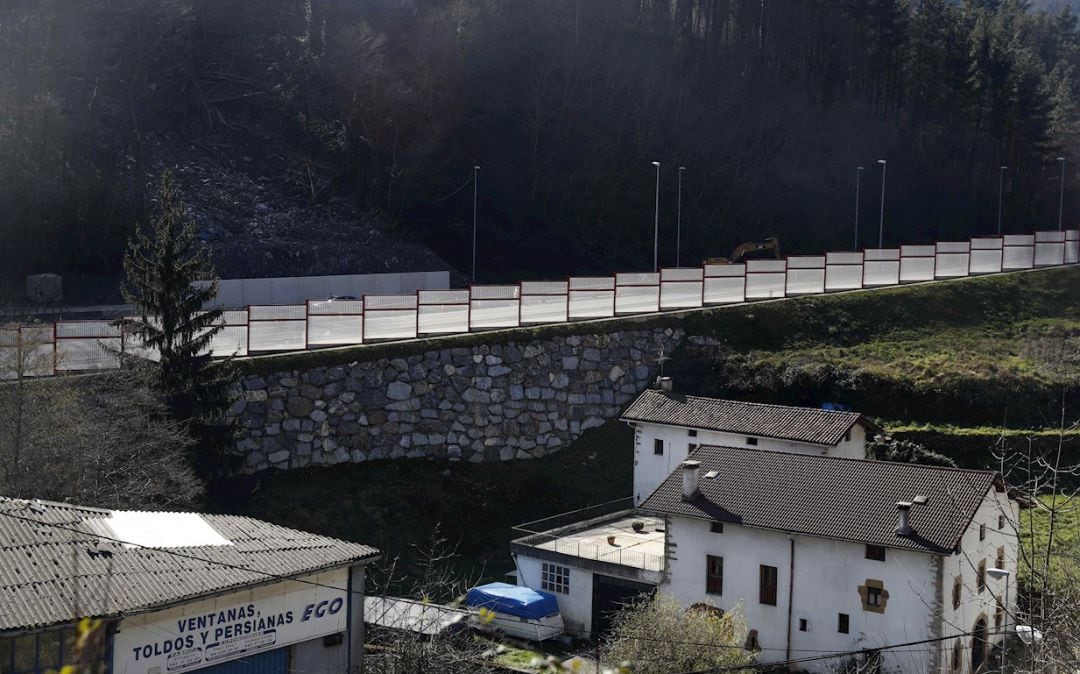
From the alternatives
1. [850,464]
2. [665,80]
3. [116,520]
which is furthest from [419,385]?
[665,80]

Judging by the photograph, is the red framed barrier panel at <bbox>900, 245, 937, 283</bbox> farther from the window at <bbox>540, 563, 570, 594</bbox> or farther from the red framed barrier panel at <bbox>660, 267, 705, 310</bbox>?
the window at <bbox>540, 563, 570, 594</bbox>

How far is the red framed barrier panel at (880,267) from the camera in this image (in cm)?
3944

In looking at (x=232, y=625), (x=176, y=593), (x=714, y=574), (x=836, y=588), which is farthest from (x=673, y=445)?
(x=176, y=593)

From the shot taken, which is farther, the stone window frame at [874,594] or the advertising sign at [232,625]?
the stone window frame at [874,594]

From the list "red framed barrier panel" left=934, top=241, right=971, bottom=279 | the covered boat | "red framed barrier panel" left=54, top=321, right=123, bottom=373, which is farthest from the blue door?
"red framed barrier panel" left=934, top=241, right=971, bottom=279

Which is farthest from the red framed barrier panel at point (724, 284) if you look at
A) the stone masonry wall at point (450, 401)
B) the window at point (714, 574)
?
the window at point (714, 574)

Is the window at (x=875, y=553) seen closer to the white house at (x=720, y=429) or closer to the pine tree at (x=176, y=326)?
the white house at (x=720, y=429)

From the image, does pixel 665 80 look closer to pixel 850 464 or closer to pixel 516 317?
pixel 516 317

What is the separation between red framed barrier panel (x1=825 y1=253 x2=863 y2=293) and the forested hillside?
56.2 ft

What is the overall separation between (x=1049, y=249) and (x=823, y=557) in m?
25.8

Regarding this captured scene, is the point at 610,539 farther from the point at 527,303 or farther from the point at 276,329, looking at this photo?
the point at 276,329

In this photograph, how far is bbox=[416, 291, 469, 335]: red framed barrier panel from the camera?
30578 mm

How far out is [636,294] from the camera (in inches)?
1359

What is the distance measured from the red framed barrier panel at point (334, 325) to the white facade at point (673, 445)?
714 centimetres
